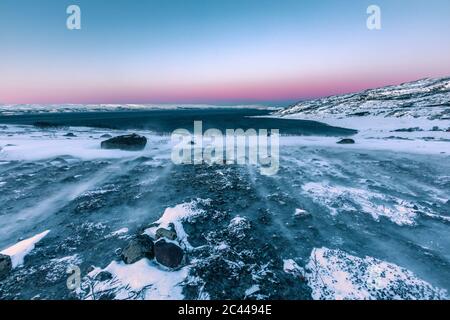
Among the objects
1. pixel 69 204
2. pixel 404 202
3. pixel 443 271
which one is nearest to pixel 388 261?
pixel 443 271

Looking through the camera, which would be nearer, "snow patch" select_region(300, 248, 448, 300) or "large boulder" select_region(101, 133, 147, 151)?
"snow patch" select_region(300, 248, 448, 300)

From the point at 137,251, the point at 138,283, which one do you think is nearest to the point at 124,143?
the point at 137,251

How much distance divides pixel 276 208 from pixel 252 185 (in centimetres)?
285

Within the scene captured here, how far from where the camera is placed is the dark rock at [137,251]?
231 inches

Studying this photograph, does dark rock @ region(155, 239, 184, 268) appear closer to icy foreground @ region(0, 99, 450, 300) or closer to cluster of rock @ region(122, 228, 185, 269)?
cluster of rock @ region(122, 228, 185, 269)

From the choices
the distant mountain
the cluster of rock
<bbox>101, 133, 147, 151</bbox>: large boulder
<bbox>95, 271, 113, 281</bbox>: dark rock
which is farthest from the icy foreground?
the distant mountain

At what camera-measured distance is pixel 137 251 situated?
593 centimetres

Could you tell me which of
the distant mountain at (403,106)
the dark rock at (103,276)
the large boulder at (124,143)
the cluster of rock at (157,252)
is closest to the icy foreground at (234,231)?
the dark rock at (103,276)

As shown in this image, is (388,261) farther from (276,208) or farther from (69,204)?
(69,204)

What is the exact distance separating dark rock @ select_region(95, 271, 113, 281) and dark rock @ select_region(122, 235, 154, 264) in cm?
46

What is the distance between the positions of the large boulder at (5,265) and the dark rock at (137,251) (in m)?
2.34

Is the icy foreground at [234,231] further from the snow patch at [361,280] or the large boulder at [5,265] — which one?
the large boulder at [5,265]

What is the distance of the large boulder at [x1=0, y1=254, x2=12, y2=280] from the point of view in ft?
18.0
